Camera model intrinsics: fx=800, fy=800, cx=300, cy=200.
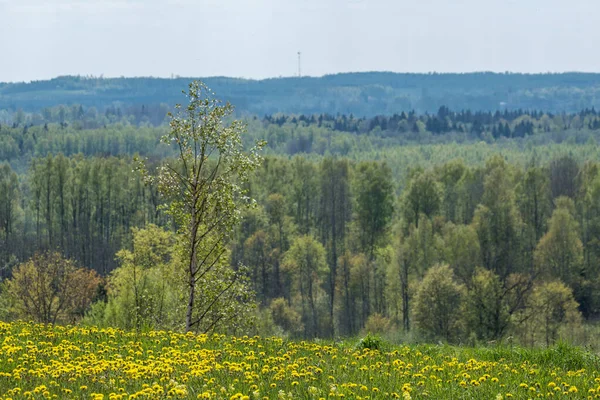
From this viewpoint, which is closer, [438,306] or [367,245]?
[438,306]

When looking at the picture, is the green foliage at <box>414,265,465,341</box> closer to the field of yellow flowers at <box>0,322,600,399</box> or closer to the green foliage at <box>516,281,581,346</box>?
the green foliage at <box>516,281,581,346</box>

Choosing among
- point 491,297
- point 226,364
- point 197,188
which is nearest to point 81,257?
point 491,297

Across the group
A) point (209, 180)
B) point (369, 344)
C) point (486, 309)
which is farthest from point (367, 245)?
point (369, 344)

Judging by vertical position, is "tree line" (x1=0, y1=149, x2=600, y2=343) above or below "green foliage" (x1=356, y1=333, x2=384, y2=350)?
below

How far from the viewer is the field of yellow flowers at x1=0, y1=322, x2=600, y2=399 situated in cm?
1034

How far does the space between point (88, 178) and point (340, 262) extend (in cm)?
4214

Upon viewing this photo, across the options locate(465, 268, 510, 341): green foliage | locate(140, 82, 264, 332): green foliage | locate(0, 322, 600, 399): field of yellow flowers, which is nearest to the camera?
locate(0, 322, 600, 399): field of yellow flowers

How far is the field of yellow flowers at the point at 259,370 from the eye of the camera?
10.3 meters

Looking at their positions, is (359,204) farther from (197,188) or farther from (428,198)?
(197,188)

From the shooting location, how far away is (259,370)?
455 inches

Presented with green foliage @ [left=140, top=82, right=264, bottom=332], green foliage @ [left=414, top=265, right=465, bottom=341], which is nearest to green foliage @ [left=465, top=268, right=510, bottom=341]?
green foliage @ [left=414, top=265, right=465, bottom=341]

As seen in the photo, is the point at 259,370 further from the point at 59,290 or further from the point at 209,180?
the point at 59,290

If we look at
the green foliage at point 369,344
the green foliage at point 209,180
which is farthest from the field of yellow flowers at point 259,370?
the green foliage at point 209,180

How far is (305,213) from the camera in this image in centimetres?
12412
